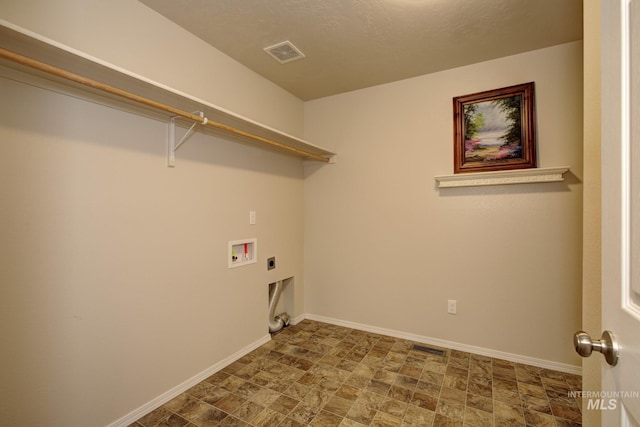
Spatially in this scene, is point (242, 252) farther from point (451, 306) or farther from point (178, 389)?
point (451, 306)

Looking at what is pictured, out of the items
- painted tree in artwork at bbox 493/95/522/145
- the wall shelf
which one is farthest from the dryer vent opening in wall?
the wall shelf

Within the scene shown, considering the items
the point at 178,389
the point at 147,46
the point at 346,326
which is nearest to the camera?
the point at 147,46

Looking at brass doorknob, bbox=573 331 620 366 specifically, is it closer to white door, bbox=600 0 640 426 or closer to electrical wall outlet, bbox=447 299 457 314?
white door, bbox=600 0 640 426

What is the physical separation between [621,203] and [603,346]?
318 millimetres

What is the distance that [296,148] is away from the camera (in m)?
2.89

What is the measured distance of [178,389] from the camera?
6.56ft

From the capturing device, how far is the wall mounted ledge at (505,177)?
218cm

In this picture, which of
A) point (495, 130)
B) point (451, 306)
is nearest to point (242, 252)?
point (451, 306)

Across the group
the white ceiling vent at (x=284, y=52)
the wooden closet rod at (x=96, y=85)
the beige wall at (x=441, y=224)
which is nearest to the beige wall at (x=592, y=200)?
the beige wall at (x=441, y=224)

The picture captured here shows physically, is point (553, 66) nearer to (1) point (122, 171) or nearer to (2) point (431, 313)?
(2) point (431, 313)

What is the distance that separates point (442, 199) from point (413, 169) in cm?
41

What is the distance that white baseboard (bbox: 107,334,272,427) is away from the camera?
1718mm

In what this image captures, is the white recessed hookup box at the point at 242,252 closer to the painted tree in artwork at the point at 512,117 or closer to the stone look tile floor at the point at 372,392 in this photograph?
the stone look tile floor at the point at 372,392

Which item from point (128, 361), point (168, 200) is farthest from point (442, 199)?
point (128, 361)
